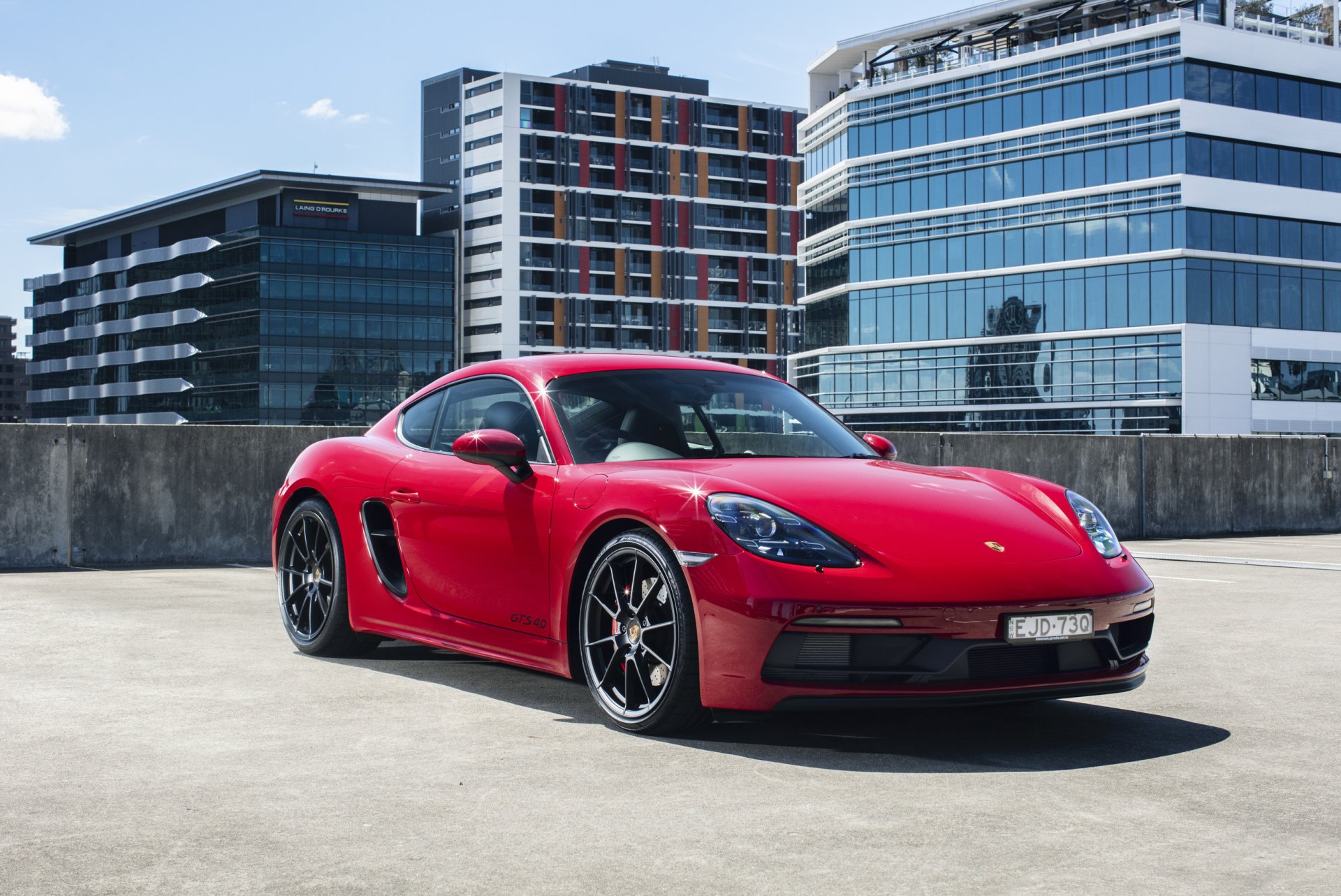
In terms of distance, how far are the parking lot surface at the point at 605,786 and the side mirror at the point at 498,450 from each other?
905 millimetres

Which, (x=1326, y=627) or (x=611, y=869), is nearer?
(x=611, y=869)

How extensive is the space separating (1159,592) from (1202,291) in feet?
175

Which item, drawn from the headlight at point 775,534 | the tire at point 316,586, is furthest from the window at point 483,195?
the headlight at point 775,534

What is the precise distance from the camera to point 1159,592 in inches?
406

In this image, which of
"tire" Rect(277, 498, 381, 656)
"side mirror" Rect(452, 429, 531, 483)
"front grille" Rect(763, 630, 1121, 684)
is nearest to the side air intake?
"tire" Rect(277, 498, 381, 656)

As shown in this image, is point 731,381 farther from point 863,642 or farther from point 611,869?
A: point 611,869

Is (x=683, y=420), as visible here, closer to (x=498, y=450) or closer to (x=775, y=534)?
(x=498, y=450)

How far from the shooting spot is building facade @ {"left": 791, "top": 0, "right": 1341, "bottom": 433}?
59.9m

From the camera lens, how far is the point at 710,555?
4.65 m

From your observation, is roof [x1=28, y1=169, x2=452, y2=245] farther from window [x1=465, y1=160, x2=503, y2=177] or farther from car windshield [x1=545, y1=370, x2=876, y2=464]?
car windshield [x1=545, y1=370, x2=876, y2=464]

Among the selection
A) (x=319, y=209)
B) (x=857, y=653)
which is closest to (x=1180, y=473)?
(x=857, y=653)

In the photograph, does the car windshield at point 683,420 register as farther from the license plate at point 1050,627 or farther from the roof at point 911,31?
the roof at point 911,31

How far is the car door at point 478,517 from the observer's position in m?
5.46

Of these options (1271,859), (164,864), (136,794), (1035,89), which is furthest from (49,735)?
(1035,89)
